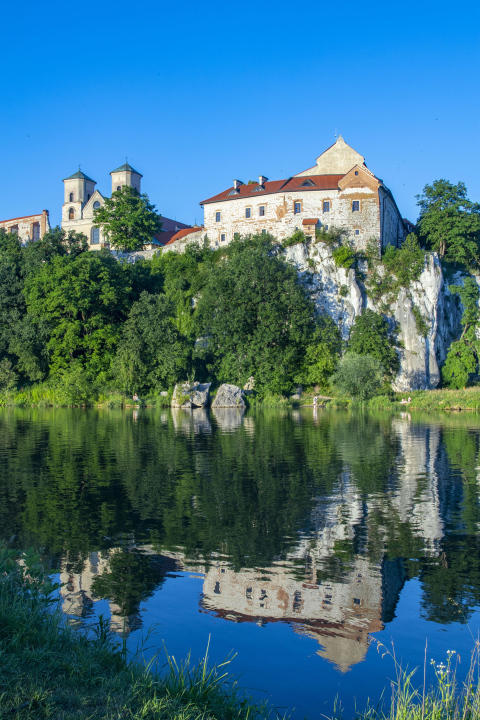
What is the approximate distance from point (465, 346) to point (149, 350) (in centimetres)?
3174

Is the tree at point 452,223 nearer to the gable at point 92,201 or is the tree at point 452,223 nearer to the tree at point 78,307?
the tree at point 78,307

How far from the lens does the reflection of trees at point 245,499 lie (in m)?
9.65

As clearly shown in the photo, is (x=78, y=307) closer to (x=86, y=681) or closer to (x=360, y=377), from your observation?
(x=360, y=377)

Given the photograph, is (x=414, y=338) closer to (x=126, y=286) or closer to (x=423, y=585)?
(x=126, y=286)

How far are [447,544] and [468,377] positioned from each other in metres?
52.2

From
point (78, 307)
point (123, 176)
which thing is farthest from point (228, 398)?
point (123, 176)

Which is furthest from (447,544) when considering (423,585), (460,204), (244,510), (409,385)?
(460,204)

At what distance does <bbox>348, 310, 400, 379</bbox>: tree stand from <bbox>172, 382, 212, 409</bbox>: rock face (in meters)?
15.1

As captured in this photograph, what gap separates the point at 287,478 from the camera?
1628cm

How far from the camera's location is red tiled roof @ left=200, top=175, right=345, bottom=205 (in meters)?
64.2

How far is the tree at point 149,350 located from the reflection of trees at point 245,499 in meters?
27.0

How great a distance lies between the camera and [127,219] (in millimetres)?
70938

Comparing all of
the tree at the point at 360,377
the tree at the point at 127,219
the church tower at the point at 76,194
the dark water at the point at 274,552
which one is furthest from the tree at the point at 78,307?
the dark water at the point at 274,552

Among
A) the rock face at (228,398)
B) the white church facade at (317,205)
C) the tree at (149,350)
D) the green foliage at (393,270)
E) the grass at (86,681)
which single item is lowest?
the grass at (86,681)
